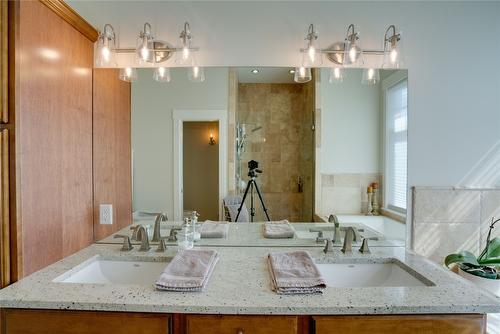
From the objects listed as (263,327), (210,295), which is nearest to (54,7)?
(210,295)

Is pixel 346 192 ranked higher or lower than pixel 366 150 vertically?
lower

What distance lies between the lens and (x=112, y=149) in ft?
5.75

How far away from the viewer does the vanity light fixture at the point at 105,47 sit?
67.2 inches

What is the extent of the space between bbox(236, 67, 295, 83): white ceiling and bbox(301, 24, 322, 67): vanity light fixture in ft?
0.39

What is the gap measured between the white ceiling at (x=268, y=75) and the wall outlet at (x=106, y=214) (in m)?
1.08

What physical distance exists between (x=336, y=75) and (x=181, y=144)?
101cm

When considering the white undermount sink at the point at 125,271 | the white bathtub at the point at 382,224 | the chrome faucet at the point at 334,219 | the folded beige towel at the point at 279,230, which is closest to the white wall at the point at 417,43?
the white bathtub at the point at 382,224

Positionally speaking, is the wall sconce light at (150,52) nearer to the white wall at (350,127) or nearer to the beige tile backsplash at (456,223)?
the white wall at (350,127)

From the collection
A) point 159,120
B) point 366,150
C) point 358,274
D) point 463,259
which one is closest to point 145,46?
point 159,120

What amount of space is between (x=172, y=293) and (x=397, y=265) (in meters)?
1.05

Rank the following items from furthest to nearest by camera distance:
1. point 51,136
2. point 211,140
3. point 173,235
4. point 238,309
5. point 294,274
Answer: point 211,140, point 173,235, point 51,136, point 294,274, point 238,309

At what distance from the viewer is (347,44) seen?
1.74 metres

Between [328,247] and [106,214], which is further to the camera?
[106,214]

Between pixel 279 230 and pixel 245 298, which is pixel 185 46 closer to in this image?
pixel 279 230
